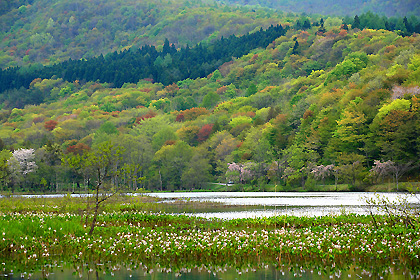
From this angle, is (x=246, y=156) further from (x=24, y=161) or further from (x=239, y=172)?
(x=24, y=161)

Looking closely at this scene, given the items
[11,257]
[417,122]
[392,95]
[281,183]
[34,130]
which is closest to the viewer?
[11,257]

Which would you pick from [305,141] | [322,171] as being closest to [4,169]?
[322,171]

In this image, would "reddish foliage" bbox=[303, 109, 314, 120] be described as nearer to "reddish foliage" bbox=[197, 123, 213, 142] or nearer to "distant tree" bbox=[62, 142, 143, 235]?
"reddish foliage" bbox=[197, 123, 213, 142]

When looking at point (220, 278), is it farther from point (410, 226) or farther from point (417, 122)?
point (417, 122)

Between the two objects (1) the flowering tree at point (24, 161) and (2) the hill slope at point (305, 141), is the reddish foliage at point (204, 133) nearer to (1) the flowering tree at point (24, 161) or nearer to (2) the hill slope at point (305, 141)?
(2) the hill slope at point (305, 141)

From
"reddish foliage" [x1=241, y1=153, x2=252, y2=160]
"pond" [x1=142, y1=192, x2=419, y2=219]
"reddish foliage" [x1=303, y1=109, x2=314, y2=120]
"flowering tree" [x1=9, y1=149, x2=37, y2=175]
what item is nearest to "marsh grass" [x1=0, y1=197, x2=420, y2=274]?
"pond" [x1=142, y1=192, x2=419, y2=219]

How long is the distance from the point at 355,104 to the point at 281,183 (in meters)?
23.6

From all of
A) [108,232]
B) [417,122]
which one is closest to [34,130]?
[417,122]

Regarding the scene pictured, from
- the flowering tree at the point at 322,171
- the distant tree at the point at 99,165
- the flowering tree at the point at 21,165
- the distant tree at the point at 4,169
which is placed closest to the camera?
the distant tree at the point at 99,165

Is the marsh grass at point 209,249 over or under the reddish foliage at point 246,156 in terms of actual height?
over

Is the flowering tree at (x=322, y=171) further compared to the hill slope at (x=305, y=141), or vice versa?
the flowering tree at (x=322, y=171)

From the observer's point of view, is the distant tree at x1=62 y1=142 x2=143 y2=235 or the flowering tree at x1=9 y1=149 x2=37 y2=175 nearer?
the distant tree at x1=62 y1=142 x2=143 y2=235

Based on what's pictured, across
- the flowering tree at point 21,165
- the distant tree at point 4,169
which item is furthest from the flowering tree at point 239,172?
the distant tree at point 4,169

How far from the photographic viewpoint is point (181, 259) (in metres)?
Result: 20.9
